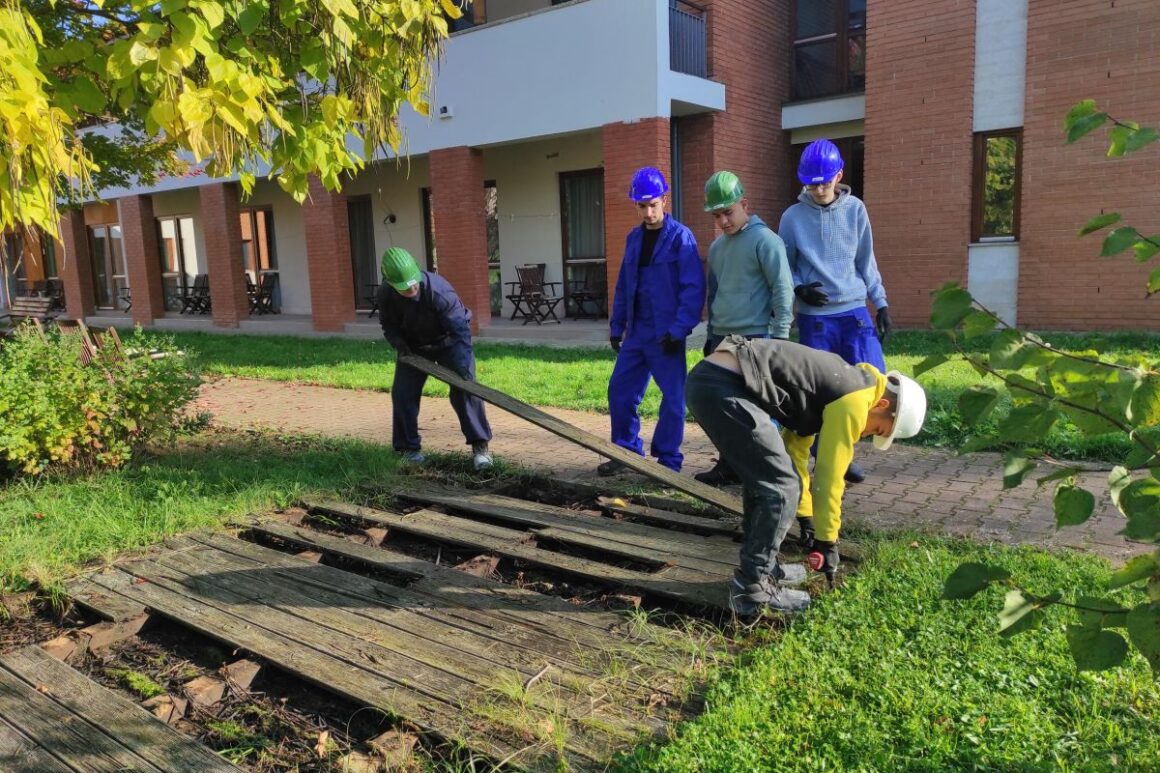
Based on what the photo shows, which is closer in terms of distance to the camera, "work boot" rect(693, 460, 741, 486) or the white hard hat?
the white hard hat

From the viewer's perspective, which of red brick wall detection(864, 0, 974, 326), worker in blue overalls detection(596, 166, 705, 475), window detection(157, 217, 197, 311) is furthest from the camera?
window detection(157, 217, 197, 311)

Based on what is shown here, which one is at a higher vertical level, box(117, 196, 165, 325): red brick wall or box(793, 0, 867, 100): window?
box(793, 0, 867, 100): window

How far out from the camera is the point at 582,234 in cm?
1487

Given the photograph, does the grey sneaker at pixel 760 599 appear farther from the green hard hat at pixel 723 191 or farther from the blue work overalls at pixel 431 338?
the blue work overalls at pixel 431 338

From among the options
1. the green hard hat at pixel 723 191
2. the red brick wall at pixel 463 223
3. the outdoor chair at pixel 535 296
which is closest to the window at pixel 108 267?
the red brick wall at pixel 463 223

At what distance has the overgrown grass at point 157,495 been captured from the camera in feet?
15.0

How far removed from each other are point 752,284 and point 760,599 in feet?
7.51

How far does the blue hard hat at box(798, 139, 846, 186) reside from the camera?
5086 millimetres

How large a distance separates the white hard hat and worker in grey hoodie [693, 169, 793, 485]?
1.77 m

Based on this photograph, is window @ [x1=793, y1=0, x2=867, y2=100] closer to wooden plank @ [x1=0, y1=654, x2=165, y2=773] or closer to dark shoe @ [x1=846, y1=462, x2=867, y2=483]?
dark shoe @ [x1=846, y1=462, x2=867, y2=483]

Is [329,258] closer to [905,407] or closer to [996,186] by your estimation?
[996,186]

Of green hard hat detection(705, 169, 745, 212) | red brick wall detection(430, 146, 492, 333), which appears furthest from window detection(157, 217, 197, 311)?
green hard hat detection(705, 169, 745, 212)

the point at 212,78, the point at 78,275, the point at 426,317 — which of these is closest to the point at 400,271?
the point at 426,317

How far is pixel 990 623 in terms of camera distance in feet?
10.6
